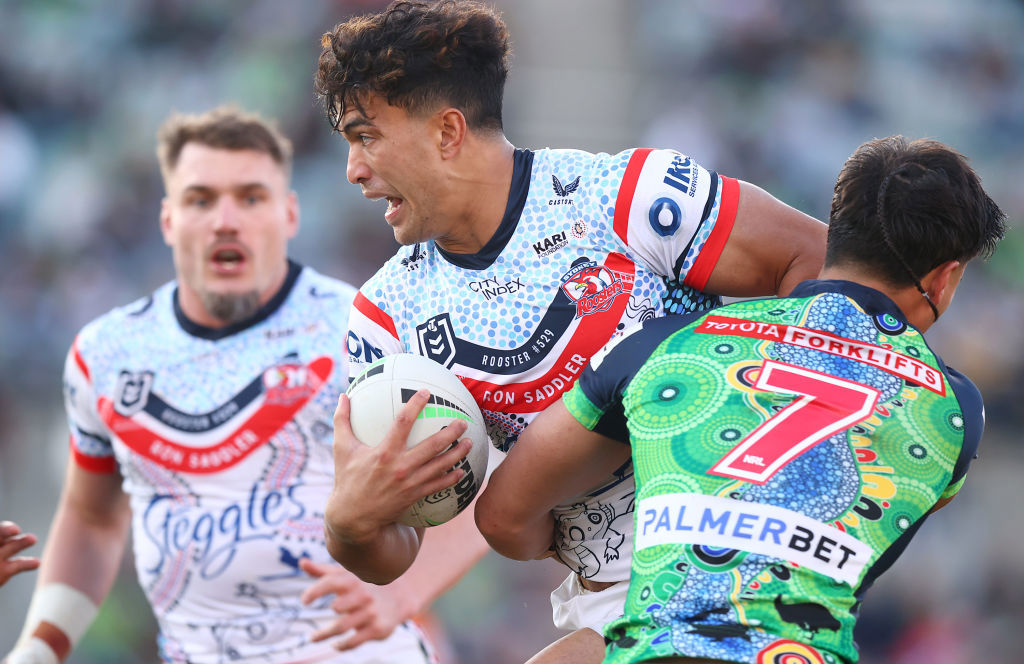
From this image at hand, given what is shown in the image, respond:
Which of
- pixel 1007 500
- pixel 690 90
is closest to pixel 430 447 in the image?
pixel 1007 500

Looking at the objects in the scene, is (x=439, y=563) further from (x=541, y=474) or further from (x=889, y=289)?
(x=889, y=289)

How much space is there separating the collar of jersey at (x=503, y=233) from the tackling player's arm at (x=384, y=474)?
0.53 metres

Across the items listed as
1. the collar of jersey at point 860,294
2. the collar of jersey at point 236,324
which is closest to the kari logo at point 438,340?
the collar of jersey at point 860,294

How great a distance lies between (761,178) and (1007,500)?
3.46m

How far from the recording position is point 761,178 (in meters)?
10.6

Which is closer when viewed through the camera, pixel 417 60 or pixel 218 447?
pixel 417 60

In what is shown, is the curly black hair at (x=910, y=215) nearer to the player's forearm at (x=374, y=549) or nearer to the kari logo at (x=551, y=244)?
the kari logo at (x=551, y=244)

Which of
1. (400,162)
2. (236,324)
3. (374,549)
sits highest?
(400,162)

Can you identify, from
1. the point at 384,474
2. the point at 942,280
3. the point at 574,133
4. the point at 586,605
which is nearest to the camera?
the point at 942,280

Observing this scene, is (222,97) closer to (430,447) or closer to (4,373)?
(4,373)

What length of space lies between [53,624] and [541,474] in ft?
10.1

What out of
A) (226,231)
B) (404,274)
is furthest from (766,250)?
(226,231)

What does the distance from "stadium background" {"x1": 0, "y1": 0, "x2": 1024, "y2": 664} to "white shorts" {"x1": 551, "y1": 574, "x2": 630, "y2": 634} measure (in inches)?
204

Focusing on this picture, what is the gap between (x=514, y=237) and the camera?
343 cm
